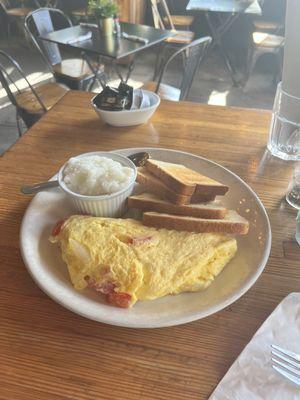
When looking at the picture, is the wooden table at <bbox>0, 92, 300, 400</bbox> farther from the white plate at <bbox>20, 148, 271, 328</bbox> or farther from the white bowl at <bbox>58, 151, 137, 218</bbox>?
the white bowl at <bbox>58, 151, 137, 218</bbox>

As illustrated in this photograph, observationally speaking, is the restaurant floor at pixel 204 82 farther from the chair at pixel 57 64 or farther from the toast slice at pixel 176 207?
the toast slice at pixel 176 207

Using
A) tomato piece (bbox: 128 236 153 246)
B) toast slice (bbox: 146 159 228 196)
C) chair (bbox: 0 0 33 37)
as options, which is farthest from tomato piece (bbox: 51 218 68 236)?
chair (bbox: 0 0 33 37)

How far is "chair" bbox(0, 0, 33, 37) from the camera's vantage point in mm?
5312

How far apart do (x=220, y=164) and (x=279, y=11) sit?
4.43 meters

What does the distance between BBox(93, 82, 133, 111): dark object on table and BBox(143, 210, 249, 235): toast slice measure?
1.89 feet

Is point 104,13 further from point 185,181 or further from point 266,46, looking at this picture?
point 185,181

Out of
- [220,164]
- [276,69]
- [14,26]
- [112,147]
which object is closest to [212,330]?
[220,164]

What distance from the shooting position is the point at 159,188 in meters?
0.91

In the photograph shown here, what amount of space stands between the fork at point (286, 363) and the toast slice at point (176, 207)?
32 centimetres

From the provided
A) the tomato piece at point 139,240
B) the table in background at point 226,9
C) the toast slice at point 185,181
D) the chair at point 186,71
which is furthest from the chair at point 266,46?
the tomato piece at point 139,240

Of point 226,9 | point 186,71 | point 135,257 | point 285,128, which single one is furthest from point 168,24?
point 135,257

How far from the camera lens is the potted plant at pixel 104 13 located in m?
2.83

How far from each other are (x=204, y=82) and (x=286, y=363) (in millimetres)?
4155

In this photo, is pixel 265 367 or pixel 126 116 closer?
pixel 265 367
